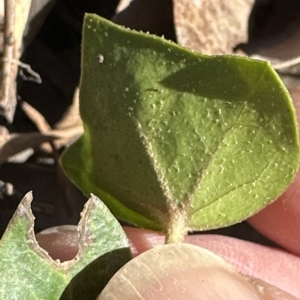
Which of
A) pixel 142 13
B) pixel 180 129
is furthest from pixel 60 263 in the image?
pixel 142 13


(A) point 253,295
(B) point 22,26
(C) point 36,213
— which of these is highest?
(B) point 22,26

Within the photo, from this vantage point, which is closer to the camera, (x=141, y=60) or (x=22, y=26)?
(x=141, y=60)

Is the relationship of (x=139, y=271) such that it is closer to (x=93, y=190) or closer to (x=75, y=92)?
(x=93, y=190)

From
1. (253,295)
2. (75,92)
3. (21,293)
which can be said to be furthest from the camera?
(75,92)

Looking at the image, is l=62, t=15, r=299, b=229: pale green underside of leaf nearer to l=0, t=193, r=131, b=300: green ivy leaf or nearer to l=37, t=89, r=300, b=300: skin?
l=0, t=193, r=131, b=300: green ivy leaf

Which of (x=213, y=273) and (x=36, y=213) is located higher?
(x=213, y=273)

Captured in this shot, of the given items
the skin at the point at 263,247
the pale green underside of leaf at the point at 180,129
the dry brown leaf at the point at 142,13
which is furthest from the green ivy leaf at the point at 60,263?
the dry brown leaf at the point at 142,13

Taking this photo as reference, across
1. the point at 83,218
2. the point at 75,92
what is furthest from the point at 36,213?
the point at 83,218
